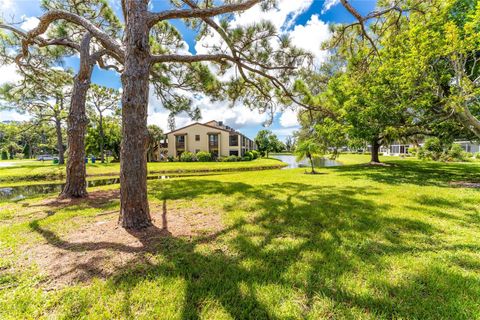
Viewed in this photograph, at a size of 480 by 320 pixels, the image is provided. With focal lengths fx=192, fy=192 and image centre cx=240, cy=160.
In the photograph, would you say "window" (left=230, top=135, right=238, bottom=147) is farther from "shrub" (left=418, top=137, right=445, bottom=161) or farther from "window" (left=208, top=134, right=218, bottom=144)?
"shrub" (left=418, top=137, right=445, bottom=161)

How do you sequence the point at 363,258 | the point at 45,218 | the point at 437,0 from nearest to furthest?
the point at 363,258 < the point at 45,218 < the point at 437,0

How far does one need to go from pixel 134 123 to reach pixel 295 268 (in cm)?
358

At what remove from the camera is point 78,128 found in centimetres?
629

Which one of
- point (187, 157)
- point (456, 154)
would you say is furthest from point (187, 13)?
point (456, 154)

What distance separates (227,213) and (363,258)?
2.89m

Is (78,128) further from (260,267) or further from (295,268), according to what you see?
(295,268)

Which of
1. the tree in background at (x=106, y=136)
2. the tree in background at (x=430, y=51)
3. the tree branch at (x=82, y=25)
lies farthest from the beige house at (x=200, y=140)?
the tree branch at (x=82, y=25)

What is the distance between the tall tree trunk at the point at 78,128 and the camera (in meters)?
6.25

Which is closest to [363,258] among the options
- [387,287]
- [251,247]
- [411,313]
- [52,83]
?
[387,287]

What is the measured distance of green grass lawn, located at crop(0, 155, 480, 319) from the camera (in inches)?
72.7

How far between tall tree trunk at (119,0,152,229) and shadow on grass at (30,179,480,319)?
0.50m

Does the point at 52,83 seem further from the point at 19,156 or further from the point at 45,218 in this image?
the point at 19,156

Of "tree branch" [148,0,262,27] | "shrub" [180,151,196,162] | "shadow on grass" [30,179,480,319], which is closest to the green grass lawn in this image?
"shadow on grass" [30,179,480,319]

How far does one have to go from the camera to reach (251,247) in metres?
3.00
